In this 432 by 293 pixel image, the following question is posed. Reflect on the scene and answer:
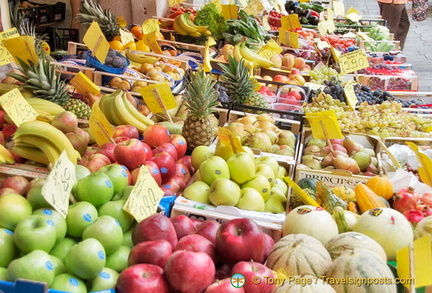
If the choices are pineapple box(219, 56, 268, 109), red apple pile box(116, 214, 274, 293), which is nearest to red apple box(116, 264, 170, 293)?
red apple pile box(116, 214, 274, 293)

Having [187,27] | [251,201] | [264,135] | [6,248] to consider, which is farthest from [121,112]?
[187,27]

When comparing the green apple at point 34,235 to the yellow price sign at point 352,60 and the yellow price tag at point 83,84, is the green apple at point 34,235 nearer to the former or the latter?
the yellow price tag at point 83,84

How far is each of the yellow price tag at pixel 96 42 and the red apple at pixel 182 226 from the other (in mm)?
1916

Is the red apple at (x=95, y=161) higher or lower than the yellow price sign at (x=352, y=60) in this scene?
lower

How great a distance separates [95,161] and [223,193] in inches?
26.7

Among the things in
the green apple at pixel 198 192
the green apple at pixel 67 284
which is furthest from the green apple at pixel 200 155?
the green apple at pixel 67 284

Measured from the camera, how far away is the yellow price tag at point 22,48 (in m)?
2.94

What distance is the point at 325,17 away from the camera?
8.48 meters

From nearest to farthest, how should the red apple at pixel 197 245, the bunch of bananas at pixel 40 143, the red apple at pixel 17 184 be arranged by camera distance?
the red apple at pixel 197 245 → the red apple at pixel 17 184 → the bunch of bananas at pixel 40 143

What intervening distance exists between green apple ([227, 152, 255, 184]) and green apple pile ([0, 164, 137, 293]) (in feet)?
2.07

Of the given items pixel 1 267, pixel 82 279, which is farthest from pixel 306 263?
pixel 1 267

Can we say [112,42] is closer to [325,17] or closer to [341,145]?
[341,145]

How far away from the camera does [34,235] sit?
1667 millimetres

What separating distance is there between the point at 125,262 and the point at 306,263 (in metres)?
0.69
